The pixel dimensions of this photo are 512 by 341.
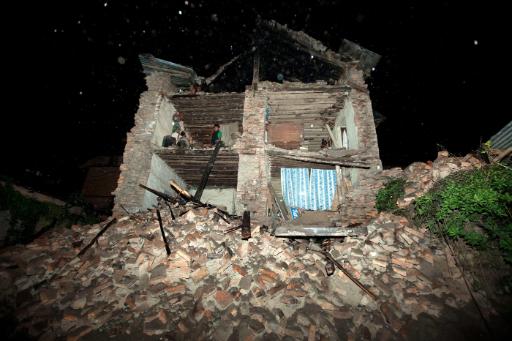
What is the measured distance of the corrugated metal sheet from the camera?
8.67 meters

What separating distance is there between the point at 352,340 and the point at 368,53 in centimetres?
1038

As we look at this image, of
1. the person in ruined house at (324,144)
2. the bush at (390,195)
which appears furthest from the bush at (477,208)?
the person in ruined house at (324,144)

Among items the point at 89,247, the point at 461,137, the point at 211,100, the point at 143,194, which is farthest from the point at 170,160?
the point at 461,137

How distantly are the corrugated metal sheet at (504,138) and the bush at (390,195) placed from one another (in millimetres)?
5120

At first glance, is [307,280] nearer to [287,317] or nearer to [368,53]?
[287,317]

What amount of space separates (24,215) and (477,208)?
13.3 m

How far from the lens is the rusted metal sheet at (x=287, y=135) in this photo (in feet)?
35.8

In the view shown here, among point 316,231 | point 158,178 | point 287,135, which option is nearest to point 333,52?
point 287,135

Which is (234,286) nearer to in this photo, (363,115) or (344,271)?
(344,271)

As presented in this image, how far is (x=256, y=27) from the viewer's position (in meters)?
11.7

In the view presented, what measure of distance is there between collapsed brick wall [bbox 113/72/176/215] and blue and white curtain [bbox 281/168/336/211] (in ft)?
18.4

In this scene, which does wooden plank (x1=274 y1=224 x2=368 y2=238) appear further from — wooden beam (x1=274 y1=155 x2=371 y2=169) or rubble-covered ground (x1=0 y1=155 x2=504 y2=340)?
wooden beam (x1=274 y1=155 x2=371 y2=169)

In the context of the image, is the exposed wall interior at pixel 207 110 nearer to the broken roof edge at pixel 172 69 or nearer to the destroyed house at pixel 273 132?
the destroyed house at pixel 273 132

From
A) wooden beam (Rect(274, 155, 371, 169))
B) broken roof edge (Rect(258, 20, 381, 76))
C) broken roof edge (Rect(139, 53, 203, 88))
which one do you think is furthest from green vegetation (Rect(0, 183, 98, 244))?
broken roof edge (Rect(258, 20, 381, 76))
